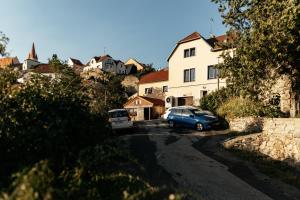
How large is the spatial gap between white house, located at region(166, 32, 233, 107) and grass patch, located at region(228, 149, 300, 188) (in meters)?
21.5

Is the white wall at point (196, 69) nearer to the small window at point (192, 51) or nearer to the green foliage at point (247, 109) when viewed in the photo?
the small window at point (192, 51)

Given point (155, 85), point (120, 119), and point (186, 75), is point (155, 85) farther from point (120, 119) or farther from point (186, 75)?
point (120, 119)

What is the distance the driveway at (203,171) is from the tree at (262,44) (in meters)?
4.36

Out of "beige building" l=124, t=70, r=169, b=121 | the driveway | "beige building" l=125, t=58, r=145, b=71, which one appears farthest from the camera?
"beige building" l=125, t=58, r=145, b=71

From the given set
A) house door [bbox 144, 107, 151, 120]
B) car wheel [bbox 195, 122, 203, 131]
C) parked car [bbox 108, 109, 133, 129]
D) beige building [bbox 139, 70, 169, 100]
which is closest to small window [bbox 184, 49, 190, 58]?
beige building [bbox 139, 70, 169, 100]

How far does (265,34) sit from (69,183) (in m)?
16.5

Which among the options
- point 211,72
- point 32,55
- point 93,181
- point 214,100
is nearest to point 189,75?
point 211,72

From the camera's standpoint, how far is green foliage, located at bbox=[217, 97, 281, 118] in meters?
24.9

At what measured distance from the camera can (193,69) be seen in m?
44.3

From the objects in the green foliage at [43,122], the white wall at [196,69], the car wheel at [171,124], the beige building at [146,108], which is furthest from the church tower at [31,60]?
the green foliage at [43,122]

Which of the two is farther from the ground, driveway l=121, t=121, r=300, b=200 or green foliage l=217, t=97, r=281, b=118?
green foliage l=217, t=97, r=281, b=118

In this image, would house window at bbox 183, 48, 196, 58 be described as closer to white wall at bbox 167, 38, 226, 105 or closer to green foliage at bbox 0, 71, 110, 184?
white wall at bbox 167, 38, 226, 105

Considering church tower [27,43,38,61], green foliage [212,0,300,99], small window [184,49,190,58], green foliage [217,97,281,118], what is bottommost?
green foliage [217,97,281,118]

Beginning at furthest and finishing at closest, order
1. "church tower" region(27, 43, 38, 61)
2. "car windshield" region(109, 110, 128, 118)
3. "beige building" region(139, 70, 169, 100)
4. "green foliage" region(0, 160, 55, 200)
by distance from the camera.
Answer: "church tower" region(27, 43, 38, 61) → "beige building" region(139, 70, 169, 100) → "car windshield" region(109, 110, 128, 118) → "green foliage" region(0, 160, 55, 200)
